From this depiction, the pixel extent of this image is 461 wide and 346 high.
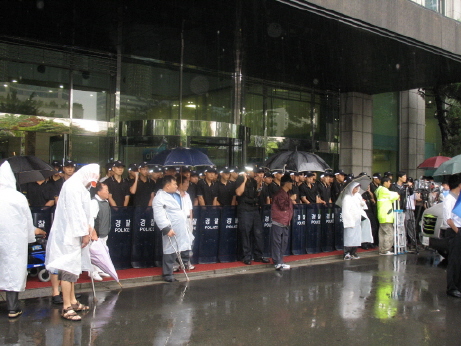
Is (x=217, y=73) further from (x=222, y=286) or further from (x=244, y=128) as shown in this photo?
(x=222, y=286)

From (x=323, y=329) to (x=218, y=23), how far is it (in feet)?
29.4

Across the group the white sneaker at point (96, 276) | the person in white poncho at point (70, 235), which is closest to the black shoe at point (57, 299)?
the person in white poncho at point (70, 235)

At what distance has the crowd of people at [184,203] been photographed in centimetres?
665

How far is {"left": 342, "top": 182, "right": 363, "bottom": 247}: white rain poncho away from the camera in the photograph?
1230 centimetres

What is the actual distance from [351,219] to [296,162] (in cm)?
234

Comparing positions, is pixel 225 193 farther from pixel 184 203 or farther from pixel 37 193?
pixel 37 193

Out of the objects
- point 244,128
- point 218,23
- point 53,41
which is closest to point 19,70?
point 53,41

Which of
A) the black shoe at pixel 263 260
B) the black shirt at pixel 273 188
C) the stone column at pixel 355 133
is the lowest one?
the black shoe at pixel 263 260

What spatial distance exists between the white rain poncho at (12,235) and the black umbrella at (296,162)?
5876 millimetres

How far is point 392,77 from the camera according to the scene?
18.1 m

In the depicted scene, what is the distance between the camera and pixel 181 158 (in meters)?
10.9

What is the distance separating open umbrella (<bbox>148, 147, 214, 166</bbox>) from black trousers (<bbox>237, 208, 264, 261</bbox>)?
1.40m

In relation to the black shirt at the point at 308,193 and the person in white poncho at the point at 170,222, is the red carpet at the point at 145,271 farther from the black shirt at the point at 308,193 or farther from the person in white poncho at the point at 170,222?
the black shirt at the point at 308,193

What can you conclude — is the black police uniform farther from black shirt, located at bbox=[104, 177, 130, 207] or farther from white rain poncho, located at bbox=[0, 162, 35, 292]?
white rain poncho, located at bbox=[0, 162, 35, 292]
